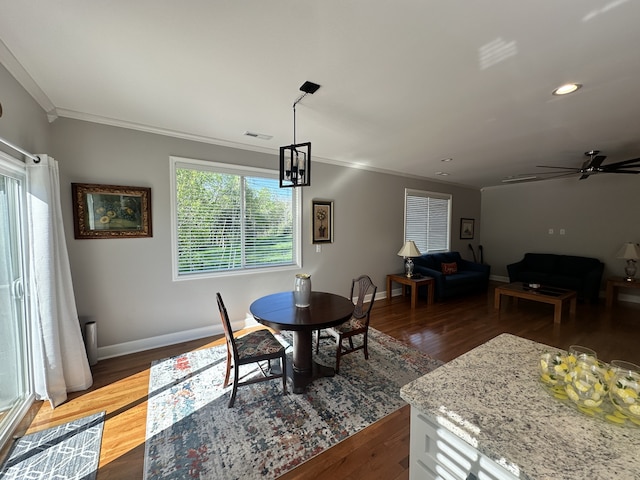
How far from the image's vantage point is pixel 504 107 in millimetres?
2375

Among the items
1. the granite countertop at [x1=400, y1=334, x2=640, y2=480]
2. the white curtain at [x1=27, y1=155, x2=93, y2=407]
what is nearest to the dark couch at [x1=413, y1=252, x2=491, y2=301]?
the granite countertop at [x1=400, y1=334, x2=640, y2=480]

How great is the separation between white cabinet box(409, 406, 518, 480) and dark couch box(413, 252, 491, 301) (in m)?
4.46

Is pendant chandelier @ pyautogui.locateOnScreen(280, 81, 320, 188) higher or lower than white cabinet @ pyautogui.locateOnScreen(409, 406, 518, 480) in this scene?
higher

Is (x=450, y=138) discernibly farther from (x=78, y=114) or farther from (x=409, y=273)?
(x=78, y=114)

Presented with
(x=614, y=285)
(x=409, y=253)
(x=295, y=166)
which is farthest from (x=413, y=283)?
(x=614, y=285)

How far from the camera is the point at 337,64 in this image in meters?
1.77

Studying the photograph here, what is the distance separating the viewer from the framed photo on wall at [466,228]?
22.2 feet

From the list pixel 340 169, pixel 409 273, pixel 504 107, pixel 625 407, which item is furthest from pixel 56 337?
pixel 409 273

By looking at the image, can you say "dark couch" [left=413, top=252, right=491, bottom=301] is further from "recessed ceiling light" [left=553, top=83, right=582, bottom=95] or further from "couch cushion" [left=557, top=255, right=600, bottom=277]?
"recessed ceiling light" [left=553, top=83, right=582, bottom=95]

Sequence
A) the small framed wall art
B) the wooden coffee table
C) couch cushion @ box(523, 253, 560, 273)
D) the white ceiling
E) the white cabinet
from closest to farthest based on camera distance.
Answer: the white cabinet
the white ceiling
the small framed wall art
the wooden coffee table
couch cushion @ box(523, 253, 560, 273)

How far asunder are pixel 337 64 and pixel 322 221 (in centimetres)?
269

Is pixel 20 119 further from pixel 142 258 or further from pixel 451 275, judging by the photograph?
pixel 451 275

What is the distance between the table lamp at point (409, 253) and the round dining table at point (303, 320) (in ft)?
8.81

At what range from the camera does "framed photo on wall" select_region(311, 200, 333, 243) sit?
4211 millimetres
